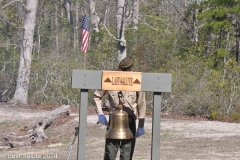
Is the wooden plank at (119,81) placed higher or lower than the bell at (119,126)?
higher

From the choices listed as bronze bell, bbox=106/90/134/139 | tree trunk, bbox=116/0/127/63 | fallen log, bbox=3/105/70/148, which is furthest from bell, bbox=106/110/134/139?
tree trunk, bbox=116/0/127/63

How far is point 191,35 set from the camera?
30297mm

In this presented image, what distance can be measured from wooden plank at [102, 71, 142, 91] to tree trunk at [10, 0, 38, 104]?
776 inches

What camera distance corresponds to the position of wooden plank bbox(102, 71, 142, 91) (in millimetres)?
6625

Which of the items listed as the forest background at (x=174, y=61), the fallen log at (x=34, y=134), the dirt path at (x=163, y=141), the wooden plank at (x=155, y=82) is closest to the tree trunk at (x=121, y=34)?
the forest background at (x=174, y=61)

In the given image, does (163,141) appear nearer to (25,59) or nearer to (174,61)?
(174,61)

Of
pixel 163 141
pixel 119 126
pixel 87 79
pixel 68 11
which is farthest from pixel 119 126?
pixel 68 11

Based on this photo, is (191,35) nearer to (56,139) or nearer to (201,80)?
(201,80)

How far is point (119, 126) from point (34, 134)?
9.61 meters

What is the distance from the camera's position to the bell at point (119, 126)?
661cm

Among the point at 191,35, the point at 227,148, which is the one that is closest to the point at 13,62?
the point at 191,35

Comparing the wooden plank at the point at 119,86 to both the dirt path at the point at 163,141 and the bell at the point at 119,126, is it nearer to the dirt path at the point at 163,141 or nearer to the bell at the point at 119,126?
the bell at the point at 119,126

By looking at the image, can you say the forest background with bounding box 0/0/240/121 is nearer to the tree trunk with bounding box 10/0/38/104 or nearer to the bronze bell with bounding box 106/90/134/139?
the tree trunk with bounding box 10/0/38/104

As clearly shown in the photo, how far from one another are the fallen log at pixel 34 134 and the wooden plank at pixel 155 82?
8.51 m
